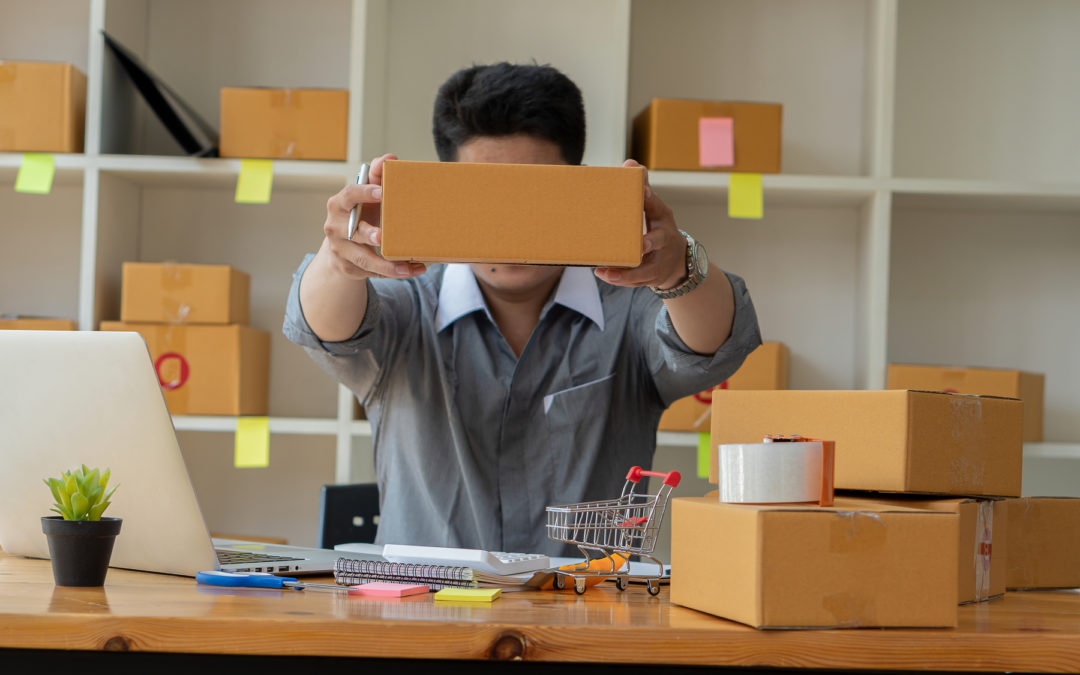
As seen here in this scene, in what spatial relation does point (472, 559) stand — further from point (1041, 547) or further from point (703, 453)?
point (703, 453)

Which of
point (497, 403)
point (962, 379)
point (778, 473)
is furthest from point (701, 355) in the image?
point (962, 379)

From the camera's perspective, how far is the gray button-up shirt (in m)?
1.47

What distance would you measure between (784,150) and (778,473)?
1.74 m

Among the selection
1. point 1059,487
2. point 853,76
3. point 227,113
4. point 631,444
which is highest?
point 853,76

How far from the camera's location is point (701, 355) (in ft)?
4.40

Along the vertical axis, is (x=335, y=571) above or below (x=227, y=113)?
below

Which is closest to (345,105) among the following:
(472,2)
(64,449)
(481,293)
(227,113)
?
(227,113)

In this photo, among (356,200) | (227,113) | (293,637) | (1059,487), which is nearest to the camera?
(293,637)

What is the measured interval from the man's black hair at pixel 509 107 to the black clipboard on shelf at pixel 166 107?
2.95 ft

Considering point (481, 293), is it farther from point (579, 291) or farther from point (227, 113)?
point (227, 113)

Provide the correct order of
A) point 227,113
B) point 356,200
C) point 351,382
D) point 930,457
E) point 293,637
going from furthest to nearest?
point 227,113 → point 351,382 → point 356,200 → point 930,457 → point 293,637

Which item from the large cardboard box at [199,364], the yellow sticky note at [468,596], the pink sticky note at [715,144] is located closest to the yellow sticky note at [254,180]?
the large cardboard box at [199,364]

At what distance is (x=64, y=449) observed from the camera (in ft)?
3.07

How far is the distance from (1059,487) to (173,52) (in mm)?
2459
